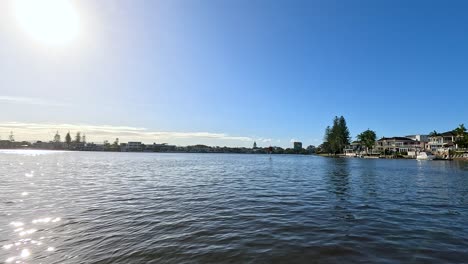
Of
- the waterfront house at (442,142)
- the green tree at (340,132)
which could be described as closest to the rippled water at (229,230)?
the waterfront house at (442,142)

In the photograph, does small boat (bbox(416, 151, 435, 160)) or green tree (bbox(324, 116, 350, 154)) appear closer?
small boat (bbox(416, 151, 435, 160))

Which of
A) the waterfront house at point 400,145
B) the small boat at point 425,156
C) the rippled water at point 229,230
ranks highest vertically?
the waterfront house at point 400,145

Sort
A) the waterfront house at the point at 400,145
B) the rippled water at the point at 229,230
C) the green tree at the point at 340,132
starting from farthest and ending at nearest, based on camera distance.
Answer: the green tree at the point at 340,132, the waterfront house at the point at 400,145, the rippled water at the point at 229,230

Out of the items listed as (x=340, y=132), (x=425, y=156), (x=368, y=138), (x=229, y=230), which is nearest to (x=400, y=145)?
(x=368, y=138)

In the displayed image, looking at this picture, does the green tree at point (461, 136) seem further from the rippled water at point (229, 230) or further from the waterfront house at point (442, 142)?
the rippled water at point (229, 230)

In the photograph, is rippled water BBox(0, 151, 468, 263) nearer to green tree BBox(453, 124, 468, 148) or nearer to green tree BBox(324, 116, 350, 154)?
green tree BBox(453, 124, 468, 148)

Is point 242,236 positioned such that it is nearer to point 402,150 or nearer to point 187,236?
point 187,236

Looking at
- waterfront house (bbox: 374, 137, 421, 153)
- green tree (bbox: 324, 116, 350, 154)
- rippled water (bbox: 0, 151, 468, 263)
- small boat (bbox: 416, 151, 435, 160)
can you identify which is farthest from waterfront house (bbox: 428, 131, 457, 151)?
rippled water (bbox: 0, 151, 468, 263)

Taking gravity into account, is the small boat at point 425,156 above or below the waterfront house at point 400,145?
below

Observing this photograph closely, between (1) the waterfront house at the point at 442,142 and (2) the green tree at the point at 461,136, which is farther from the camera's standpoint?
(1) the waterfront house at the point at 442,142

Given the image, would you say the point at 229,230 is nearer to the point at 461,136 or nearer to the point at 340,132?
the point at 461,136

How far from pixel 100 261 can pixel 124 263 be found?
0.87 meters

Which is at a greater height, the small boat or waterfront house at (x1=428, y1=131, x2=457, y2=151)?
waterfront house at (x1=428, y1=131, x2=457, y2=151)

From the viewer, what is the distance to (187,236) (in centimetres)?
1133
